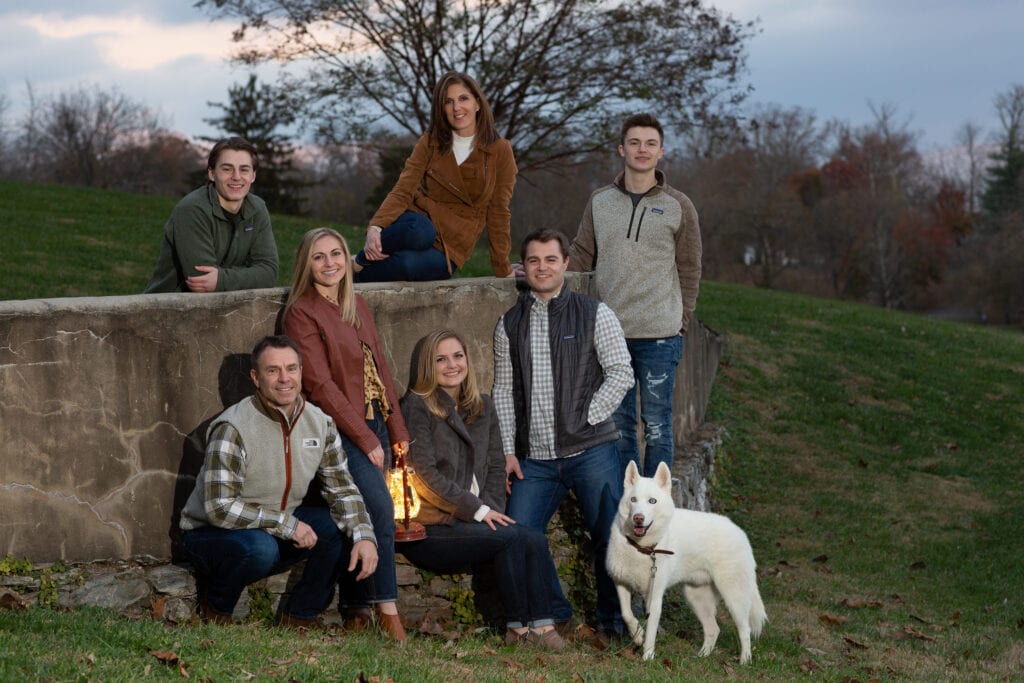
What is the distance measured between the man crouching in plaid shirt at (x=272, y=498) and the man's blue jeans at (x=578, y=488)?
1032mm

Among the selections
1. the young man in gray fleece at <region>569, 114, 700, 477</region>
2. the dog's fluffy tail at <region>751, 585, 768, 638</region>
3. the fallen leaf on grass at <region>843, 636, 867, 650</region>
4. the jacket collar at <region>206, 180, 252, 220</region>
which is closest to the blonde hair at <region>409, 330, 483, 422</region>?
the young man in gray fleece at <region>569, 114, 700, 477</region>

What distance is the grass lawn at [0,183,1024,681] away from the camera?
13.9 feet

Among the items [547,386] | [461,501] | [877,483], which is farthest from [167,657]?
[877,483]

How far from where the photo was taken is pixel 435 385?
5520mm

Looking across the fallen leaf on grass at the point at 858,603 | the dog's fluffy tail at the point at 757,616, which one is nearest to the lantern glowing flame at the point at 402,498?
the dog's fluffy tail at the point at 757,616

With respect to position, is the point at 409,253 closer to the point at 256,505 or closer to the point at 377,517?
the point at 377,517

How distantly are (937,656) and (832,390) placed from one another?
25.4 ft

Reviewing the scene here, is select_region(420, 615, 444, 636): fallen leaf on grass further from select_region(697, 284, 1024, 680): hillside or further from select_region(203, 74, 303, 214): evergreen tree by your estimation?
select_region(203, 74, 303, 214): evergreen tree

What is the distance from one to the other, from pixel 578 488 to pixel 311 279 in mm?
1858

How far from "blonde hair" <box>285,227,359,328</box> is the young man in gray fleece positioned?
1759 mm

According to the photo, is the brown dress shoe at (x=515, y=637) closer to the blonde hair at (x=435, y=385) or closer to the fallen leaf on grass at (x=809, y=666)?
the blonde hair at (x=435, y=385)

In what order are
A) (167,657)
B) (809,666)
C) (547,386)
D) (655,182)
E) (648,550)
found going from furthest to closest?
(655,182) < (809,666) < (547,386) < (648,550) < (167,657)

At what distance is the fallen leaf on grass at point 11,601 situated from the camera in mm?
4859

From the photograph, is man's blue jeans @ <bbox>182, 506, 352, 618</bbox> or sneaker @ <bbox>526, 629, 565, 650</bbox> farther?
sneaker @ <bbox>526, 629, 565, 650</bbox>
